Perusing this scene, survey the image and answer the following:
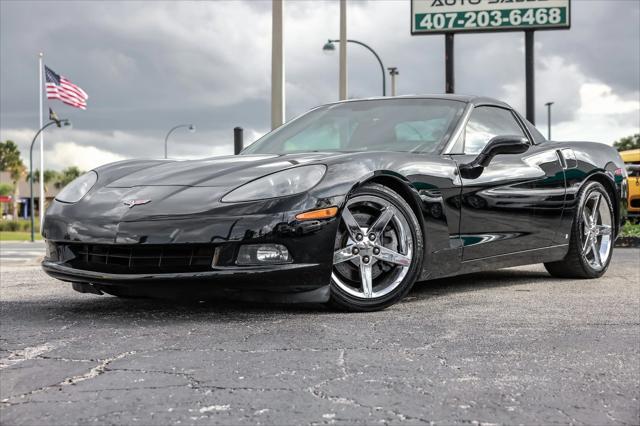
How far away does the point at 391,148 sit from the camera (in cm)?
487

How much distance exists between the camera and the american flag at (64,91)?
33781mm

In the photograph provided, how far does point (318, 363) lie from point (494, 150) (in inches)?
94.8

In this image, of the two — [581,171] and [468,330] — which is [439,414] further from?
[581,171]

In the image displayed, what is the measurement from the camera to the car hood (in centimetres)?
409

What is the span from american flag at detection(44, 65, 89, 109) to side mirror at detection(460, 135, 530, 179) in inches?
1217

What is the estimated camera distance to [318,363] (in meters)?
2.96

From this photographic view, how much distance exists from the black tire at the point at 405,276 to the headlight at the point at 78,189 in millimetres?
1370

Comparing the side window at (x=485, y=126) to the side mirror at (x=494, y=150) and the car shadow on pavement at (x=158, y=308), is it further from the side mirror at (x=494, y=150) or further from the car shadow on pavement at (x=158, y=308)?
the car shadow on pavement at (x=158, y=308)

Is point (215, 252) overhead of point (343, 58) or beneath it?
beneath

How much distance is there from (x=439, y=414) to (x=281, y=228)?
1695mm

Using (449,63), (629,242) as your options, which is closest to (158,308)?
(629,242)

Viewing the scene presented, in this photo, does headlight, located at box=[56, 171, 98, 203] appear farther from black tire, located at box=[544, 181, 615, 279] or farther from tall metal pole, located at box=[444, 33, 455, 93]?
tall metal pole, located at box=[444, 33, 455, 93]

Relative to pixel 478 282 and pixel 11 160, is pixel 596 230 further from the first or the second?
pixel 11 160

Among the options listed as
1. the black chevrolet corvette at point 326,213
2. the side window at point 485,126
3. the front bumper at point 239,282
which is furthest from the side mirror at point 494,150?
the front bumper at point 239,282
